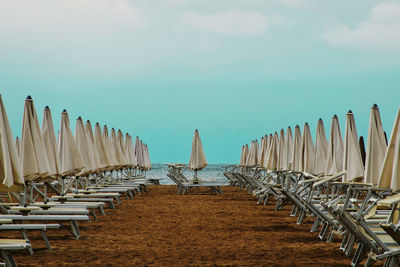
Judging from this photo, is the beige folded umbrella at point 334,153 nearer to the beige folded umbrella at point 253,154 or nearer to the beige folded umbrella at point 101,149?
the beige folded umbrella at point 101,149

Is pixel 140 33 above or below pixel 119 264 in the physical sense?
above

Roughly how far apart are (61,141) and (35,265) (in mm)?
5559

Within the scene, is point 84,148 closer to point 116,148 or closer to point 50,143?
point 50,143

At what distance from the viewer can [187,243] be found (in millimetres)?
8547

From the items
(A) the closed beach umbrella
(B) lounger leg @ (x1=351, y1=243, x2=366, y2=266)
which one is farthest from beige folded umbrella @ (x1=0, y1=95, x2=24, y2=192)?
(A) the closed beach umbrella

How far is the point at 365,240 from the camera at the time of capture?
6.11 meters

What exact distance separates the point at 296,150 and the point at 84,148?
557 centimetres

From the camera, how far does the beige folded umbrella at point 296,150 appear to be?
15210 millimetres

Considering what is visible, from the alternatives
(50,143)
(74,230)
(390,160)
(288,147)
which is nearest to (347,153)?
(390,160)

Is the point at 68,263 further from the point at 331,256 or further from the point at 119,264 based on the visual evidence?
the point at 331,256

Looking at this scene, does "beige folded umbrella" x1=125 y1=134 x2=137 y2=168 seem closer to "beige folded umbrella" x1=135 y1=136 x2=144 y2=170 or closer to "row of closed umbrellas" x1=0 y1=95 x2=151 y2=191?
"beige folded umbrella" x1=135 y1=136 x2=144 y2=170

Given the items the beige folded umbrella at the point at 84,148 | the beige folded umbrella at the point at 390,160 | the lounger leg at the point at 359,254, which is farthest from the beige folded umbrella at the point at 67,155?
the lounger leg at the point at 359,254

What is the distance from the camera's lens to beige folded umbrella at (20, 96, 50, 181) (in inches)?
349

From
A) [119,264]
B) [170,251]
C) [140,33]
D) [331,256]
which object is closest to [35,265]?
[119,264]
